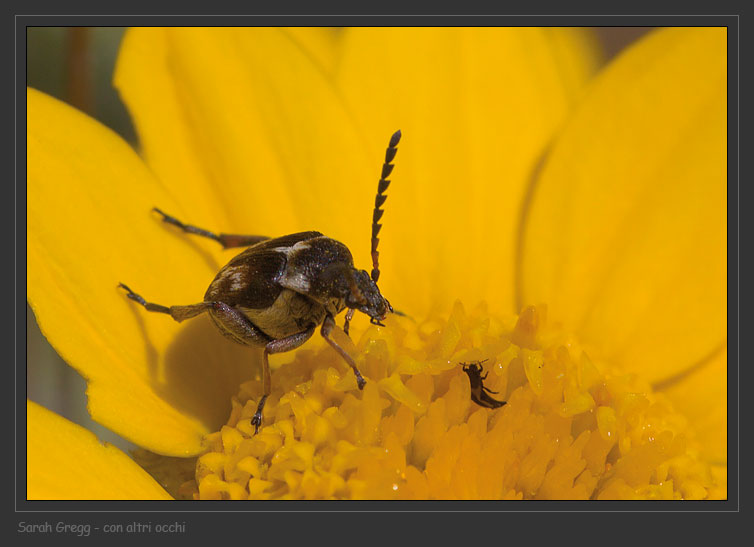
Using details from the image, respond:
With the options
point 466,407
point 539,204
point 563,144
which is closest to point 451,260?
point 539,204

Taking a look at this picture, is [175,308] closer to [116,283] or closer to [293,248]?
[116,283]

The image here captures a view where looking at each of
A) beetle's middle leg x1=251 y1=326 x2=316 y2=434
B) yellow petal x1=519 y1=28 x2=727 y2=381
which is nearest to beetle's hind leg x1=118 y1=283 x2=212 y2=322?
beetle's middle leg x1=251 y1=326 x2=316 y2=434

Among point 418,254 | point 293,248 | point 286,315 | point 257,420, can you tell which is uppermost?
point 293,248

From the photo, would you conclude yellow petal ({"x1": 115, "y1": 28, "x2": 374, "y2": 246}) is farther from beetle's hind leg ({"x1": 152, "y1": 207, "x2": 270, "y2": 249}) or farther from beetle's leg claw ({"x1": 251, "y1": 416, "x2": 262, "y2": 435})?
beetle's leg claw ({"x1": 251, "y1": 416, "x2": 262, "y2": 435})

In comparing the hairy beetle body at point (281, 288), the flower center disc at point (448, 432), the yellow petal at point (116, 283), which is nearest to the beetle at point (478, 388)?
the flower center disc at point (448, 432)

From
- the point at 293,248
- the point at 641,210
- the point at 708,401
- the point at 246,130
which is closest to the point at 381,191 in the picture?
the point at 293,248
